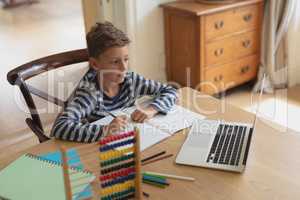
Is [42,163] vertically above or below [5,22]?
above

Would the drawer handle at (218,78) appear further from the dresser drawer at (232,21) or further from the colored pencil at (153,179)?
the colored pencil at (153,179)

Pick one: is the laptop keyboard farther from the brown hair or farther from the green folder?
the brown hair

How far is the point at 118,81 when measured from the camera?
169cm

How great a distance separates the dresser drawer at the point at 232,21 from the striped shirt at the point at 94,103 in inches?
54.4

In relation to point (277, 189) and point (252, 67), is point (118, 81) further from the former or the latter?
point (252, 67)

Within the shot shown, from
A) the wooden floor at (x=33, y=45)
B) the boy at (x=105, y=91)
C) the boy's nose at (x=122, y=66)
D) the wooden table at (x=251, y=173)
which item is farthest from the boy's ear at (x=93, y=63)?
the wooden floor at (x=33, y=45)

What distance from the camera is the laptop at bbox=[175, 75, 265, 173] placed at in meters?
1.29

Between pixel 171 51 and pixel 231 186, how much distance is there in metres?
2.28

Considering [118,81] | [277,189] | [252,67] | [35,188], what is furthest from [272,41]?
[35,188]

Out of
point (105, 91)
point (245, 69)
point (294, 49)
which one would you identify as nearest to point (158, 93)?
point (105, 91)

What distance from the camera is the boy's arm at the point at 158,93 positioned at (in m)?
1.64

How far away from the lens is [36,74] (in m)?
1.92

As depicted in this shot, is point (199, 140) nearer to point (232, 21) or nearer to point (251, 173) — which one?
point (251, 173)

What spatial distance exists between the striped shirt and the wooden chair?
0.49ft
